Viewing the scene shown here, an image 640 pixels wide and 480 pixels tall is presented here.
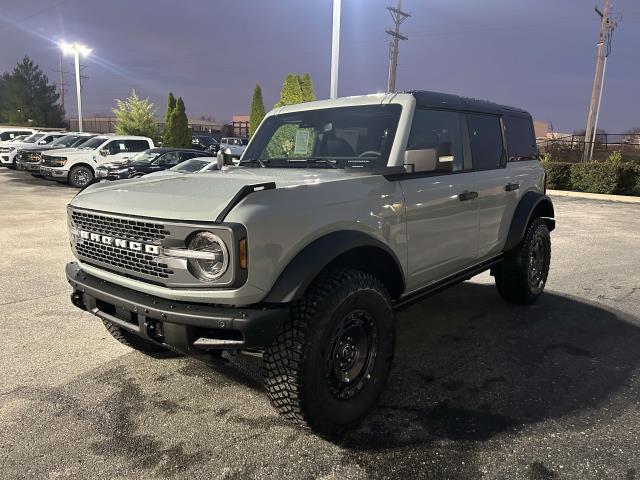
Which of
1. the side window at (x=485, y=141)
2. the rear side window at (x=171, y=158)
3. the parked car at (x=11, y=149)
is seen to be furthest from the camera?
the parked car at (x=11, y=149)

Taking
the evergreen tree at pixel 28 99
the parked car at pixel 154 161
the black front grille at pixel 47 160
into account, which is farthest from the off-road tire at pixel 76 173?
the evergreen tree at pixel 28 99

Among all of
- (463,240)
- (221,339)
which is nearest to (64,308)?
(221,339)

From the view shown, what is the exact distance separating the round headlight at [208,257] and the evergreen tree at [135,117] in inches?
1349

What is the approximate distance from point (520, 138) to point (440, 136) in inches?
69.9

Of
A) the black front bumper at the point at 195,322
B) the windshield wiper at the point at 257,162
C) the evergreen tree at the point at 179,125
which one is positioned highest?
Answer: the evergreen tree at the point at 179,125

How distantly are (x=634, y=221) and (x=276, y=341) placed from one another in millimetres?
12515

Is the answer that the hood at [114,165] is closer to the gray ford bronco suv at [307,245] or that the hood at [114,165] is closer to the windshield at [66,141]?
the windshield at [66,141]

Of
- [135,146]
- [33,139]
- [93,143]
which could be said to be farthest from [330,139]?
[33,139]

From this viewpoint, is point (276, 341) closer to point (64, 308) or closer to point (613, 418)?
point (613, 418)

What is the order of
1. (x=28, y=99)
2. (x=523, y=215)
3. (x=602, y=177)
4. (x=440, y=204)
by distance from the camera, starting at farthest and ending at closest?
(x=28, y=99) → (x=602, y=177) → (x=523, y=215) → (x=440, y=204)

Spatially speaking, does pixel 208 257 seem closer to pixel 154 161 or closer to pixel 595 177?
pixel 154 161

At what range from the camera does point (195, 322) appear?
95.8 inches

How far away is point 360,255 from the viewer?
3074 mm

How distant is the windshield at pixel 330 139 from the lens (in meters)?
3.50
